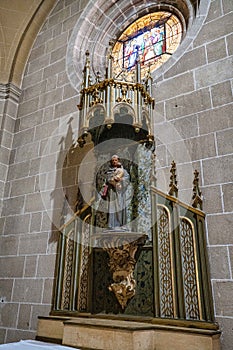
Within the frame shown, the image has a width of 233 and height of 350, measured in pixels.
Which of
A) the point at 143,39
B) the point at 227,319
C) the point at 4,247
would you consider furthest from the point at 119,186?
the point at 143,39

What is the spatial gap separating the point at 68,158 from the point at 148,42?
224cm

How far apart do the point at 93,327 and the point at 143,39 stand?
4260 millimetres

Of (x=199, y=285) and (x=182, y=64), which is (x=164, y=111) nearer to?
(x=182, y=64)

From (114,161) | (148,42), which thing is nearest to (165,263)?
(114,161)

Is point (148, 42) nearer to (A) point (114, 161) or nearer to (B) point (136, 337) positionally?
(A) point (114, 161)

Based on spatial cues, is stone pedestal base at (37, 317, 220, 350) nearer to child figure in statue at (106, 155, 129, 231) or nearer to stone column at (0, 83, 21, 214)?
child figure in statue at (106, 155, 129, 231)

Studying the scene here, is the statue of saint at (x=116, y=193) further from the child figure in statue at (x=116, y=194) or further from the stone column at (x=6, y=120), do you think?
the stone column at (x=6, y=120)

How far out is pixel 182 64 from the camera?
4.12 meters

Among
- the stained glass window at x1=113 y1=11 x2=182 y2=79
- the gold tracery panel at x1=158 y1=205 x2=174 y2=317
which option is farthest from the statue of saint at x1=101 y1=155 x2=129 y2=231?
the stained glass window at x1=113 y1=11 x2=182 y2=79

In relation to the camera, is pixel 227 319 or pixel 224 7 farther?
pixel 224 7

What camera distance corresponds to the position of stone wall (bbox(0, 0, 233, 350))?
3.20 meters

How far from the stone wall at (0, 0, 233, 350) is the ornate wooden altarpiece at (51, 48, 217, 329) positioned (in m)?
0.16

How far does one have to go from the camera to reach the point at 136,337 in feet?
8.36

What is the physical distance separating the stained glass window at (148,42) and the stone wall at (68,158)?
0.55m
